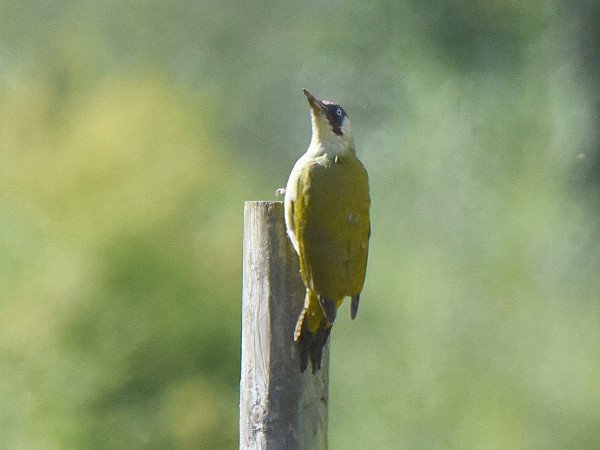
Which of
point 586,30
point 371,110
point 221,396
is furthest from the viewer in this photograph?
point 221,396

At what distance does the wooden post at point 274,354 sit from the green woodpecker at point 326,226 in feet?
0.09

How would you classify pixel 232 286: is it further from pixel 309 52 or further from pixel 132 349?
pixel 309 52

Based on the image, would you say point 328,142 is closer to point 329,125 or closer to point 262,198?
point 329,125

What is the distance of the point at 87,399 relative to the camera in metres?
5.66

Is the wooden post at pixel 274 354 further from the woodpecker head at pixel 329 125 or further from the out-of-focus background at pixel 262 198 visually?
the out-of-focus background at pixel 262 198

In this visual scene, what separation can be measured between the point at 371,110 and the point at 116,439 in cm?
257

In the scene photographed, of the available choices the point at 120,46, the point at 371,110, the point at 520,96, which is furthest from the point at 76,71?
the point at 520,96

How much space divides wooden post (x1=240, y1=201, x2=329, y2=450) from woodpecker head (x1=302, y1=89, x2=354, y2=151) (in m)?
0.49

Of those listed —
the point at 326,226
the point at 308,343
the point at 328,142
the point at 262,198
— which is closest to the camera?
the point at 308,343

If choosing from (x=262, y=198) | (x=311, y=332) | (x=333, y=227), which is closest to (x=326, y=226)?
(x=333, y=227)

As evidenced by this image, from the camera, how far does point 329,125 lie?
2.45m

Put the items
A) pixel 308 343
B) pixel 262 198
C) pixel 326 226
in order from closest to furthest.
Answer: pixel 308 343
pixel 326 226
pixel 262 198

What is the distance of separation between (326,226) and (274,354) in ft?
1.19

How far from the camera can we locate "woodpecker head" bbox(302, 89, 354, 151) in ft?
7.98
